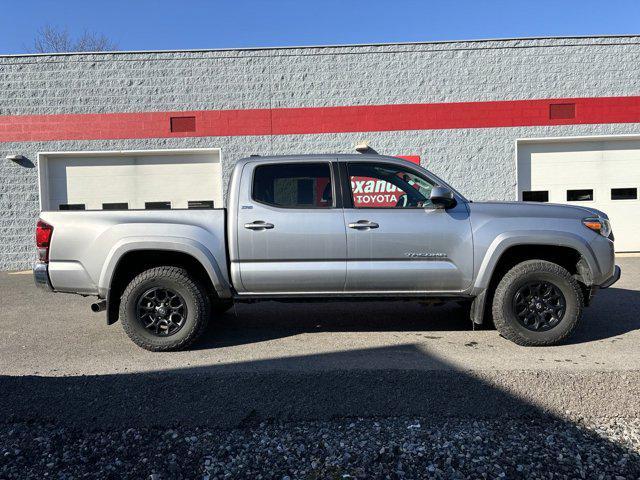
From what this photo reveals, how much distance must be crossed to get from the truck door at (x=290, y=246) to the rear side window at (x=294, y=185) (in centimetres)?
2

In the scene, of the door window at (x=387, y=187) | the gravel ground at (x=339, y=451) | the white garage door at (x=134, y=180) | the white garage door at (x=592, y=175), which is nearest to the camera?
the gravel ground at (x=339, y=451)

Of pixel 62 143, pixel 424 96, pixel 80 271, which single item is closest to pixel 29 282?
pixel 62 143

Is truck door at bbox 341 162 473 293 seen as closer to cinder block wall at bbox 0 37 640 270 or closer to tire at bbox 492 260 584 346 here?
tire at bbox 492 260 584 346

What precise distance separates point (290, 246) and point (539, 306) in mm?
2592

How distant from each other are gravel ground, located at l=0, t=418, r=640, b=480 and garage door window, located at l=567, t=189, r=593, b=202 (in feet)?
33.7

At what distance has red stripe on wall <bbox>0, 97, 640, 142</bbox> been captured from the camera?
474 inches

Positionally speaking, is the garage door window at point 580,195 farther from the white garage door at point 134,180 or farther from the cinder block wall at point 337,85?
the white garage door at point 134,180

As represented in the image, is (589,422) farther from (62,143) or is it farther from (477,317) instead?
(62,143)

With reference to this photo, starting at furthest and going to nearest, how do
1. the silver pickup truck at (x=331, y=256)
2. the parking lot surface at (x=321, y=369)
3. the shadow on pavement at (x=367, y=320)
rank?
the shadow on pavement at (x=367, y=320), the silver pickup truck at (x=331, y=256), the parking lot surface at (x=321, y=369)

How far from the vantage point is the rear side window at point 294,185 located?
5.17 meters

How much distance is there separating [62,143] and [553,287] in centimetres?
1158

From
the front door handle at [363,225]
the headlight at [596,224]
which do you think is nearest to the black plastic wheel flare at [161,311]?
the front door handle at [363,225]

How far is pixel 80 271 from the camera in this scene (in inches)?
196

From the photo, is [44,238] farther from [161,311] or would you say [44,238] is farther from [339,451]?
[339,451]
